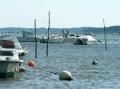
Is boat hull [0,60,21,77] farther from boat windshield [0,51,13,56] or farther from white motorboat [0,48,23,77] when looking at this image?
boat windshield [0,51,13,56]

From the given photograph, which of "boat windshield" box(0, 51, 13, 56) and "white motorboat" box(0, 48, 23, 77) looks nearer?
"white motorboat" box(0, 48, 23, 77)

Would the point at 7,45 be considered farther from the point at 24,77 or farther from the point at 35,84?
the point at 35,84

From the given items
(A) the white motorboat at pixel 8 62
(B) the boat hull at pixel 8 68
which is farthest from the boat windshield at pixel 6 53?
(B) the boat hull at pixel 8 68

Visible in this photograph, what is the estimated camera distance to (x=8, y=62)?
5262 centimetres

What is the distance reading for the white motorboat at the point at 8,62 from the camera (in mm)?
52344

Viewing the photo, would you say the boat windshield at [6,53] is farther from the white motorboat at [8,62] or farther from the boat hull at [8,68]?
the boat hull at [8,68]

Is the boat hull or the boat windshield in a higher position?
the boat windshield

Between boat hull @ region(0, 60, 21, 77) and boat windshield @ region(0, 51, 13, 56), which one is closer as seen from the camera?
boat hull @ region(0, 60, 21, 77)

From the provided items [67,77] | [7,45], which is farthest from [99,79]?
[7,45]

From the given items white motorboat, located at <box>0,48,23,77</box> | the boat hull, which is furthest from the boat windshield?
the boat hull

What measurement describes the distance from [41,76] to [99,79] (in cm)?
625

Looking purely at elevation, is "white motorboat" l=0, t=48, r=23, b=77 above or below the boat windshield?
below

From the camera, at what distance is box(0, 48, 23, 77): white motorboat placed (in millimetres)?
52344

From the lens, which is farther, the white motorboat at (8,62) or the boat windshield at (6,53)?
the boat windshield at (6,53)
